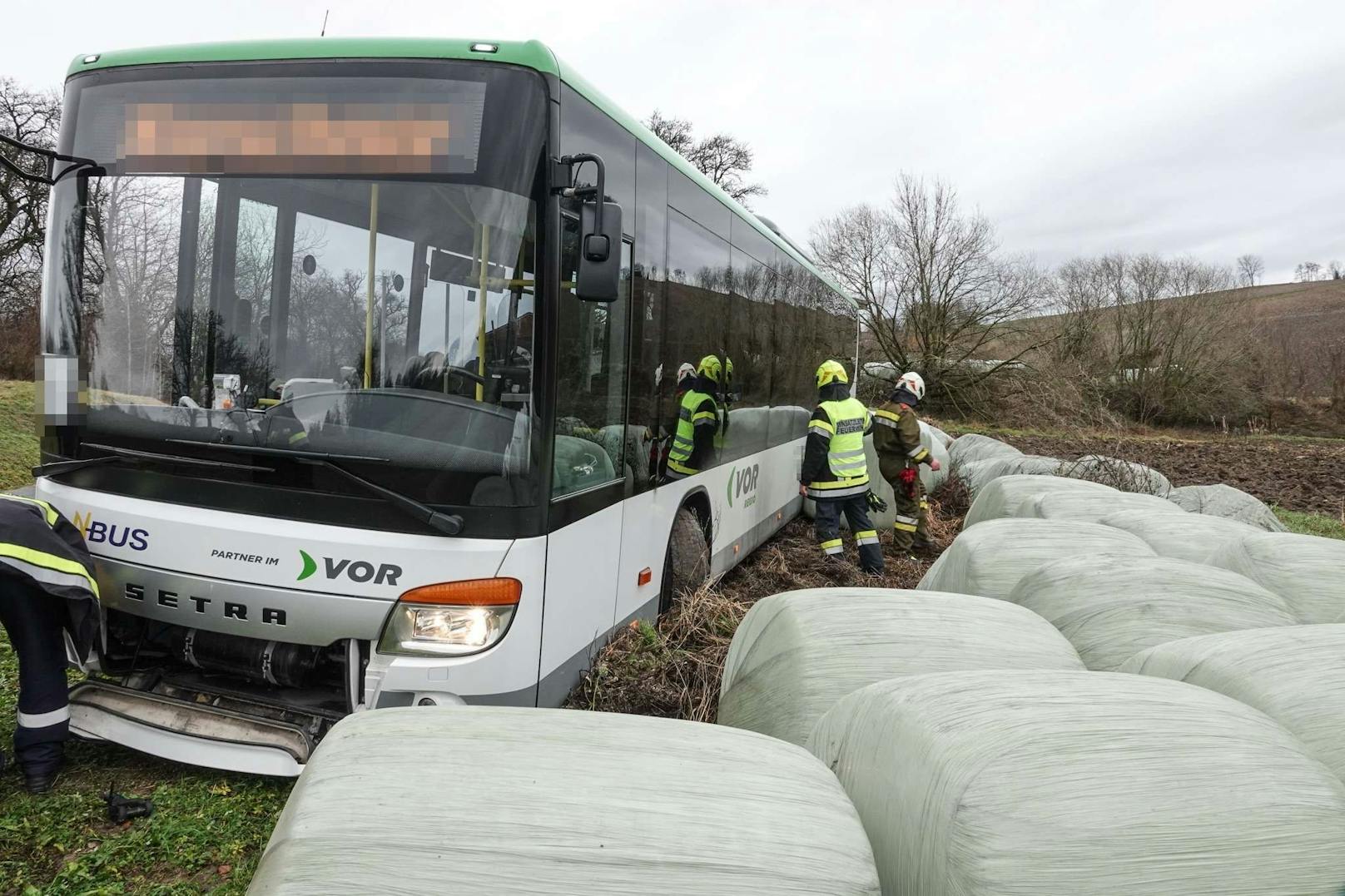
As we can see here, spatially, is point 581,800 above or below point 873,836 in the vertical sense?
above

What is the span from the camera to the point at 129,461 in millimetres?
3518

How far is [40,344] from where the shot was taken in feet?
12.3

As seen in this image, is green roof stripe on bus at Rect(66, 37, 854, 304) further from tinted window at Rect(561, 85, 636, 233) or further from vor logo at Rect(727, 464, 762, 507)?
vor logo at Rect(727, 464, 762, 507)

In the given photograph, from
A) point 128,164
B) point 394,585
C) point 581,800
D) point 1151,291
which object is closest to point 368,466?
point 394,585

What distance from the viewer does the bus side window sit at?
3.57 metres

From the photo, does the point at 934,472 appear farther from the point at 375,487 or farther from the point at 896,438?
the point at 375,487

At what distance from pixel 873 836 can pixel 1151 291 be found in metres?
37.1

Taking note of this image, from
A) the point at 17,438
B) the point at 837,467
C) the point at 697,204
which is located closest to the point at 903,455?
the point at 837,467

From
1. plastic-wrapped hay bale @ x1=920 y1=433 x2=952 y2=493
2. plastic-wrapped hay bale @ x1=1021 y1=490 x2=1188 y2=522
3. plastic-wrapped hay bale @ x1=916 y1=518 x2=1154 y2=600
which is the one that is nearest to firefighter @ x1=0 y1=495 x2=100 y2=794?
plastic-wrapped hay bale @ x1=916 y1=518 x2=1154 y2=600

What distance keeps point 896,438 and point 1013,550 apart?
5.02m

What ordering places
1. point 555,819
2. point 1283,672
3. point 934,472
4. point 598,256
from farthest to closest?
1. point 934,472
2. point 598,256
3. point 1283,672
4. point 555,819

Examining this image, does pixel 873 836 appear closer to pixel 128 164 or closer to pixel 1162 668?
pixel 1162 668

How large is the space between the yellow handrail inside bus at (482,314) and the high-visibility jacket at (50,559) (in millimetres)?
1613

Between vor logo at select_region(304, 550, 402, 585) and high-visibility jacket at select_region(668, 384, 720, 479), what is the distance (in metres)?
2.20
